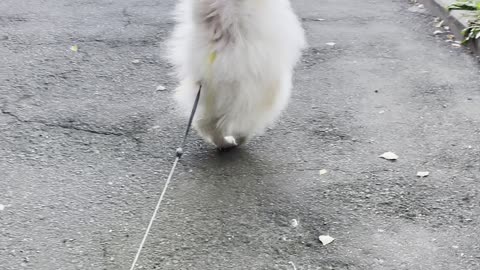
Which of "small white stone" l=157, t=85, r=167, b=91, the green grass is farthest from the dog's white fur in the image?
the green grass

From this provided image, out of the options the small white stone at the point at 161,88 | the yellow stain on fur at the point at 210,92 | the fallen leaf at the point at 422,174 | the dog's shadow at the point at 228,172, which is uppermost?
the yellow stain on fur at the point at 210,92

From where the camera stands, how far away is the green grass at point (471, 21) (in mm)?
5664

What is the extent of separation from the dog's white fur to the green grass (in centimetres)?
279

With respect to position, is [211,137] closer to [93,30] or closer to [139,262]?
[139,262]

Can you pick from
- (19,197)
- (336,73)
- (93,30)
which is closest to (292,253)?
(19,197)

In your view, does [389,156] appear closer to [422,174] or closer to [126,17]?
[422,174]

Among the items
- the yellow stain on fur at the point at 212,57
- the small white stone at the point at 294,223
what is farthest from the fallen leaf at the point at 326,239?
the yellow stain on fur at the point at 212,57

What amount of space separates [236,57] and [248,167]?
86cm

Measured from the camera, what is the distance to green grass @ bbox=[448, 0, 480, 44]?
5664 mm

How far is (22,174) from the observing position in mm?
3693

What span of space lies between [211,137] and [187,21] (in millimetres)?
785

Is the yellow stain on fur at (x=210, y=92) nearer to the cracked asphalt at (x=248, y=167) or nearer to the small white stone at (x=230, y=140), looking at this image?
the small white stone at (x=230, y=140)

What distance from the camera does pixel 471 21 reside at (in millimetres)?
5867

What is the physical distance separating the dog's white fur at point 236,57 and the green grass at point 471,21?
2.79 m
